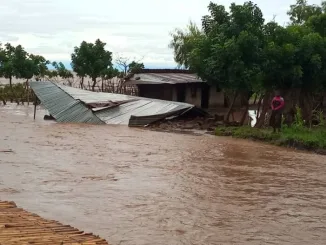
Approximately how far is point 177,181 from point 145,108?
11.2 m

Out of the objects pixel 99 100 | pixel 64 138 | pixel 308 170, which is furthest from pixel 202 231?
pixel 99 100

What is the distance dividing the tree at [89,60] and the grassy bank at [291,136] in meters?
16.5

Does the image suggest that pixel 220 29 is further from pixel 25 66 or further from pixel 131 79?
pixel 25 66

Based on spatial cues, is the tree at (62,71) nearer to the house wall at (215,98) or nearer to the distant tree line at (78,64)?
the distant tree line at (78,64)

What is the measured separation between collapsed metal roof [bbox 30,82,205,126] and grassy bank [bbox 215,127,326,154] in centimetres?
329

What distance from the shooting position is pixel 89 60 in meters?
→ 33.4

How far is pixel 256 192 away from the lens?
32.2ft

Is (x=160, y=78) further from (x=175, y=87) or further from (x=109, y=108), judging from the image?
(x=109, y=108)

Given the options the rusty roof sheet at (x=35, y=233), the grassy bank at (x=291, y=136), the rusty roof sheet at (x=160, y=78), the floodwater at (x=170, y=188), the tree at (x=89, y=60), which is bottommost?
the floodwater at (x=170, y=188)

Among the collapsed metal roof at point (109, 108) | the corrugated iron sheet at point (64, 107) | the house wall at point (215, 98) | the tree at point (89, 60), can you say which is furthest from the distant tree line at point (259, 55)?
the tree at point (89, 60)

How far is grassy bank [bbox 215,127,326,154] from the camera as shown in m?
15.4

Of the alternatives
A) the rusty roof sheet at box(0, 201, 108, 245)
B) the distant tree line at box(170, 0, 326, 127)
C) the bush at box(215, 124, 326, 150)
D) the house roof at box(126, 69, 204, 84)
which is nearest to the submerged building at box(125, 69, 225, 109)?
the house roof at box(126, 69, 204, 84)

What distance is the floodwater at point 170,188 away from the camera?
7.37 meters

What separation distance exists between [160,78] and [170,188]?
1824 cm
